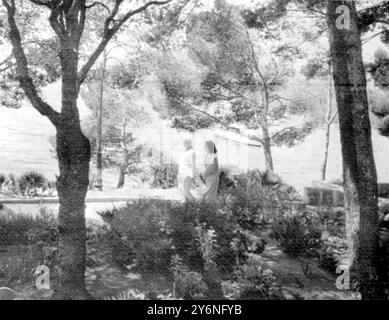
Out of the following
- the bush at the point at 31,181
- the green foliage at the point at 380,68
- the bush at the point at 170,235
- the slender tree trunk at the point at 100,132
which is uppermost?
the green foliage at the point at 380,68

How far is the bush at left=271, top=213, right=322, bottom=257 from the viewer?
5.66 m

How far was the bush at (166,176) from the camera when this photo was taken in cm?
691

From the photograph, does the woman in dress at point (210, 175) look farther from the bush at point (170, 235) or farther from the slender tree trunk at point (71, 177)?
the slender tree trunk at point (71, 177)

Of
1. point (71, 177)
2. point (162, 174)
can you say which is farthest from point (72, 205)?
point (162, 174)

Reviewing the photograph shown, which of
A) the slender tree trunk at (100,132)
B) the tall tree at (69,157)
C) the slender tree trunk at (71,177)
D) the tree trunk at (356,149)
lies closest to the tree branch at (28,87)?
the tall tree at (69,157)

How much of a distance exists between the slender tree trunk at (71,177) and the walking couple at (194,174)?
9.28 feet

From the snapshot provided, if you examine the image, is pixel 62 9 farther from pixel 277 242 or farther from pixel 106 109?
pixel 277 242

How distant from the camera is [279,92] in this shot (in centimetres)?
1006

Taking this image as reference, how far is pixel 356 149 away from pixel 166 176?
10.9 ft

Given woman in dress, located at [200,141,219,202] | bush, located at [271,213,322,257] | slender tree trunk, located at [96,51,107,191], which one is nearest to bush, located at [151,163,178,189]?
woman in dress, located at [200,141,219,202]

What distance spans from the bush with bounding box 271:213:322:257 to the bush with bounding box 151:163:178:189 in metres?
1.93

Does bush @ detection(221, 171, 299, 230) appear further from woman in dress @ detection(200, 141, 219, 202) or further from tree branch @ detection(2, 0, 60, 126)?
tree branch @ detection(2, 0, 60, 126)

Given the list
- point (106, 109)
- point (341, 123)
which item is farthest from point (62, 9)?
point (341, 123)

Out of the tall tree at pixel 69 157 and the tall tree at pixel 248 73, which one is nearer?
the tall tree at pixel 69 157
